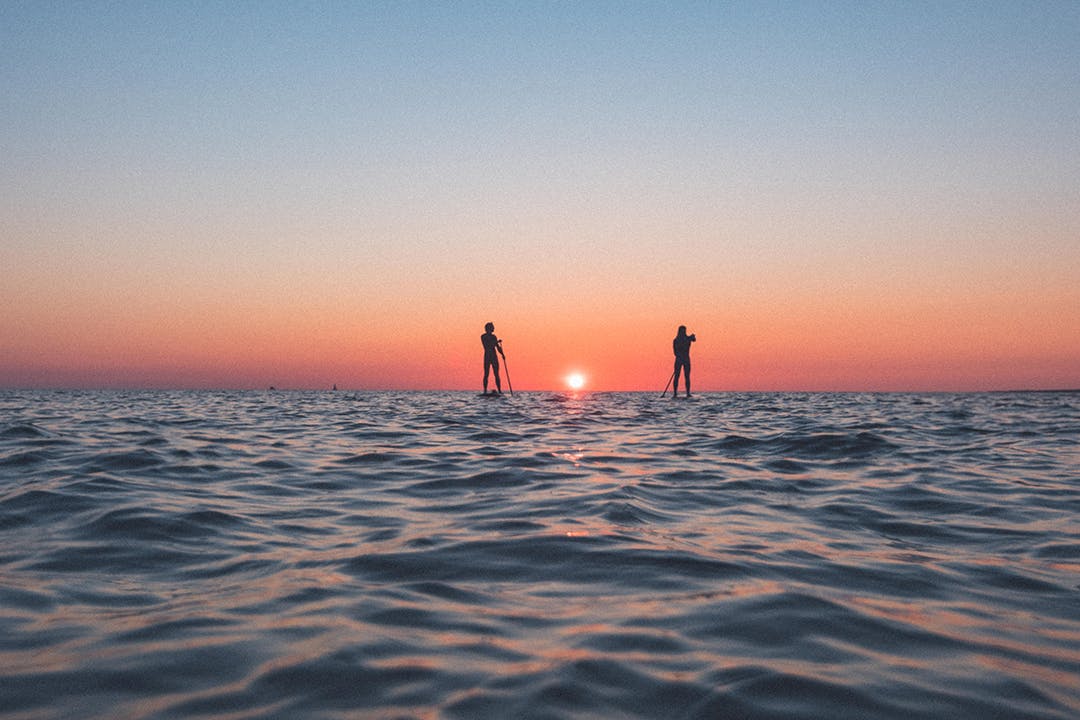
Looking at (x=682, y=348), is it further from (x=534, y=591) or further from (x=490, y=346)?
(x=534, y=591)

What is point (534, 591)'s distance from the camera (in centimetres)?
396

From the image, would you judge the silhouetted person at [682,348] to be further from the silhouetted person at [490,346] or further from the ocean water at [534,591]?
the ocean water at [534,591]

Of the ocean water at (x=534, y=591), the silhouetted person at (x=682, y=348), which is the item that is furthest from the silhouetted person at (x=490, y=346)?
the ocean water at (x=534, y=591)

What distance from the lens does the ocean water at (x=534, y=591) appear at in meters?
Result: 2.68

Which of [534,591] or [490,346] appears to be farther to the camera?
[490,346]

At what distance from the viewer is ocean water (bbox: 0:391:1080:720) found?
8.79 ft

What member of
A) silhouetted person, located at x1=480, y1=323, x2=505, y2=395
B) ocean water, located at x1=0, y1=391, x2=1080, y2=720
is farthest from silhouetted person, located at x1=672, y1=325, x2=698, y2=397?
ocean water, located at x1=0, y1=391, x2=1080, y2=720

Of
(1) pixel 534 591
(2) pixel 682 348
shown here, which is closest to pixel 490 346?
(2) pixel 682 348

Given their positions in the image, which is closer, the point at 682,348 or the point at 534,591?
the point at 534,591

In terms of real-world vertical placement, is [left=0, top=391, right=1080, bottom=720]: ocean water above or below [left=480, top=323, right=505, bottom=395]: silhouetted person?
below

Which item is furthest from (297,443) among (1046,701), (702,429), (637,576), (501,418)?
(1046,701)

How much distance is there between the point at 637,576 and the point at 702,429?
1083 cm

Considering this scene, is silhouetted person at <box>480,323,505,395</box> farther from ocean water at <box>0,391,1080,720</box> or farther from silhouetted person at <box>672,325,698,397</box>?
ocean water at <box>0,391,1080,720</box>

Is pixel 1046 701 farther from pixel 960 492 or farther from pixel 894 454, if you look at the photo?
pixel 894 454
